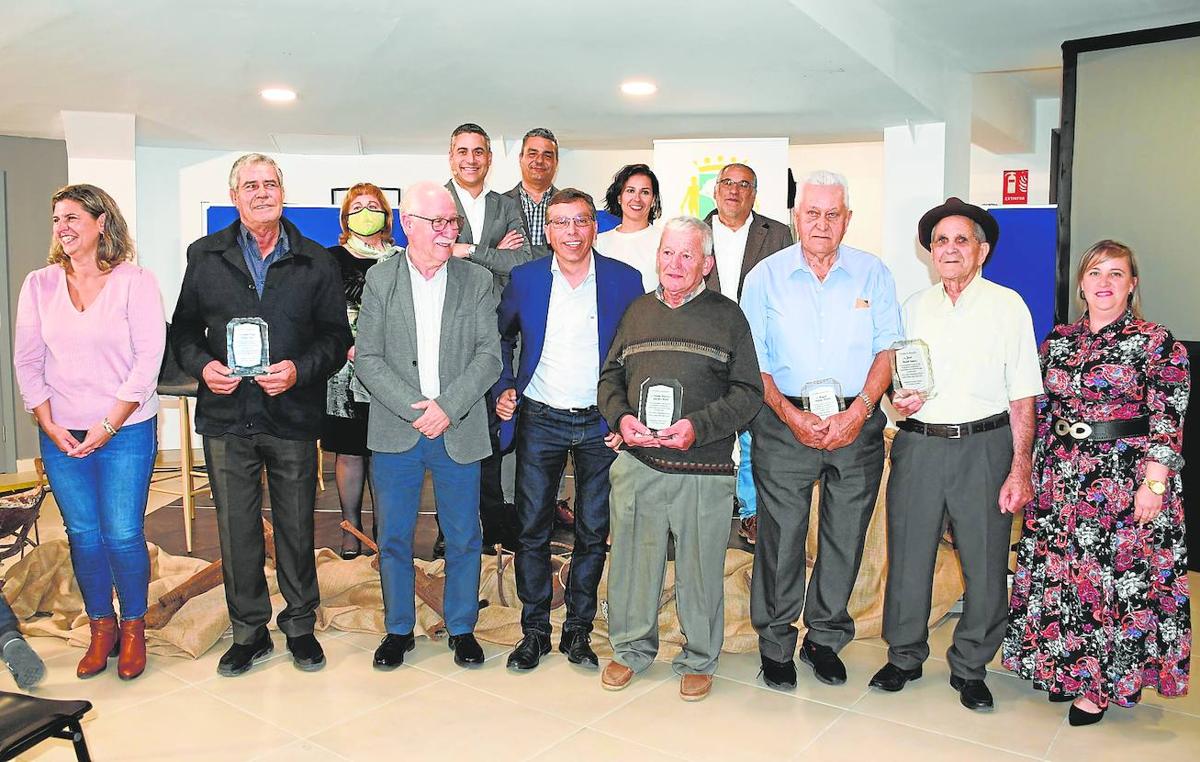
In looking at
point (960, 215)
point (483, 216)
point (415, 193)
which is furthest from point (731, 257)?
point (415, 193)

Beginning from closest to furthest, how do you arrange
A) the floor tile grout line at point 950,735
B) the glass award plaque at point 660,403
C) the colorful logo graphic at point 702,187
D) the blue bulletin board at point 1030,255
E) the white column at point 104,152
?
1. the floor tile grout line at point 950,735
2. the glass award plaque at point 660,403
3. the blue bulletin board at point 1030,255
4. the colorful logo graphic at point 702,187
5. the white column at point 104,152

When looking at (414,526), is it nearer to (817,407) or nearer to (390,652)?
(390,652)

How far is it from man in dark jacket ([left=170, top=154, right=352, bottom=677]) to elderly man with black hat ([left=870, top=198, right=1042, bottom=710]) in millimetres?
1951

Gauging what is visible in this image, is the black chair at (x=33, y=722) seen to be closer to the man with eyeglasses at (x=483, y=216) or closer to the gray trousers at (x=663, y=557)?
the gray trousers at (x=663, y=557)

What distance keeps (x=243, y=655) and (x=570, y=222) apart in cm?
190

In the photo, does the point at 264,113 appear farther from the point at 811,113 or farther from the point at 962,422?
the point at 962,422

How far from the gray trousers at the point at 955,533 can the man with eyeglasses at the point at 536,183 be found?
162cm

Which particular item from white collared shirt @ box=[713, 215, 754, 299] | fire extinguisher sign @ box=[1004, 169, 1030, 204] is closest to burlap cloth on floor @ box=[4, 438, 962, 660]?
white collared shirt @ box=[713, 215, 754, 299]

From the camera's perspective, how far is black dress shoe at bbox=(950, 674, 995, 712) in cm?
317

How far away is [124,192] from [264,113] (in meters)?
1.18

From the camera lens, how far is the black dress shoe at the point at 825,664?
337 cm

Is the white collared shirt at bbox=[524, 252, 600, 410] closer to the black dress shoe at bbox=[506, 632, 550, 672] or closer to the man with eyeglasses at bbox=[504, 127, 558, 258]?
the man with eyeglasses at bbox=[504, 127, 558, 258]

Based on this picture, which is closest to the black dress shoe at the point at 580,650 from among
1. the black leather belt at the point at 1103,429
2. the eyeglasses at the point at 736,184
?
the black leather belt at the point at 1103,429

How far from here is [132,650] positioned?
11.3ft
